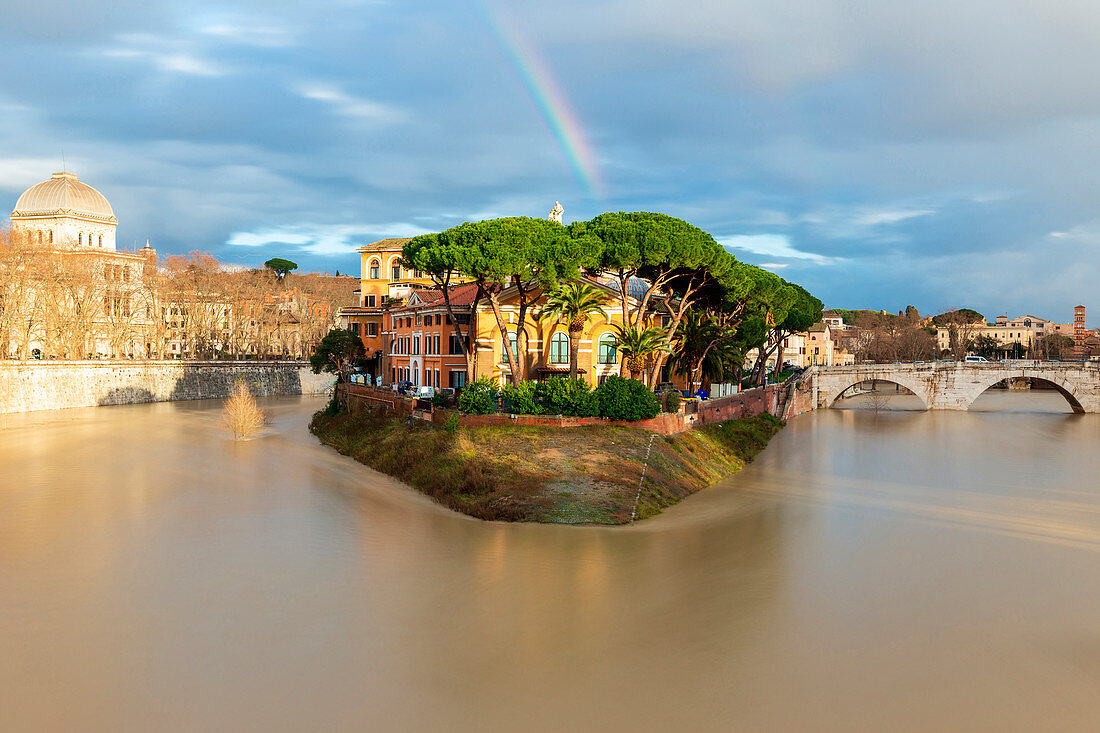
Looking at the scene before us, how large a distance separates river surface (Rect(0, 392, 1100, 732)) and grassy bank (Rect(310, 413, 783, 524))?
3.44ft

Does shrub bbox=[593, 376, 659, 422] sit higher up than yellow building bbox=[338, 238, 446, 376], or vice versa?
yellow building bbox=[338, 238, 446, 376]

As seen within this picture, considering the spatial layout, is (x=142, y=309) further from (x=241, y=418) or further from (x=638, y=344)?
(x=638, y=344)

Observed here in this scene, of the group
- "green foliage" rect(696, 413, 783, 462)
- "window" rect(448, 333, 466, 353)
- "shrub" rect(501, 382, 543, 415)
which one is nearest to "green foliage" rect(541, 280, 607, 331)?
"shrub" rect(501, 382, 543, 415)

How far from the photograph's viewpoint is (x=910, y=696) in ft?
47.8

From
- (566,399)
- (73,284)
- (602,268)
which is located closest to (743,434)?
(602,268)

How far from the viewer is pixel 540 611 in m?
18.7

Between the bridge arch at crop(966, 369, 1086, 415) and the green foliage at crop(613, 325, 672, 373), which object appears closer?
the green foliage at crop(613, 325, 672, 373)

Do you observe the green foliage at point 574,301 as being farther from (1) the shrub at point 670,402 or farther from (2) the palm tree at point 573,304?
(1) the shrub at point 670,402

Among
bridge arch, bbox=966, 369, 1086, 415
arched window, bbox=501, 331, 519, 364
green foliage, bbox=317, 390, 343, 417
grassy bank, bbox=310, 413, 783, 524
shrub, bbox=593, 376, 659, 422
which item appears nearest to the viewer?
grassy bank, bbox=310, 413, 783, 524

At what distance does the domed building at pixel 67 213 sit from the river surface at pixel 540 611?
71.1 metres

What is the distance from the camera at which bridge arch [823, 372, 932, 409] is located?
78375 mm

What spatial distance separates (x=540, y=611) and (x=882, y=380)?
69.8 meters

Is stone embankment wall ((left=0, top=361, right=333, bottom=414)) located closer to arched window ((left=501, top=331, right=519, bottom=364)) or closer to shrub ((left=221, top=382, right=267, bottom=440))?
shrub ((left=221, top=382, right=267, bottom=440))

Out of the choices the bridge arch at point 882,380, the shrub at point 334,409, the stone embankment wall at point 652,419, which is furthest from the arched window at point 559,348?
the bridge arch at point 882,380
